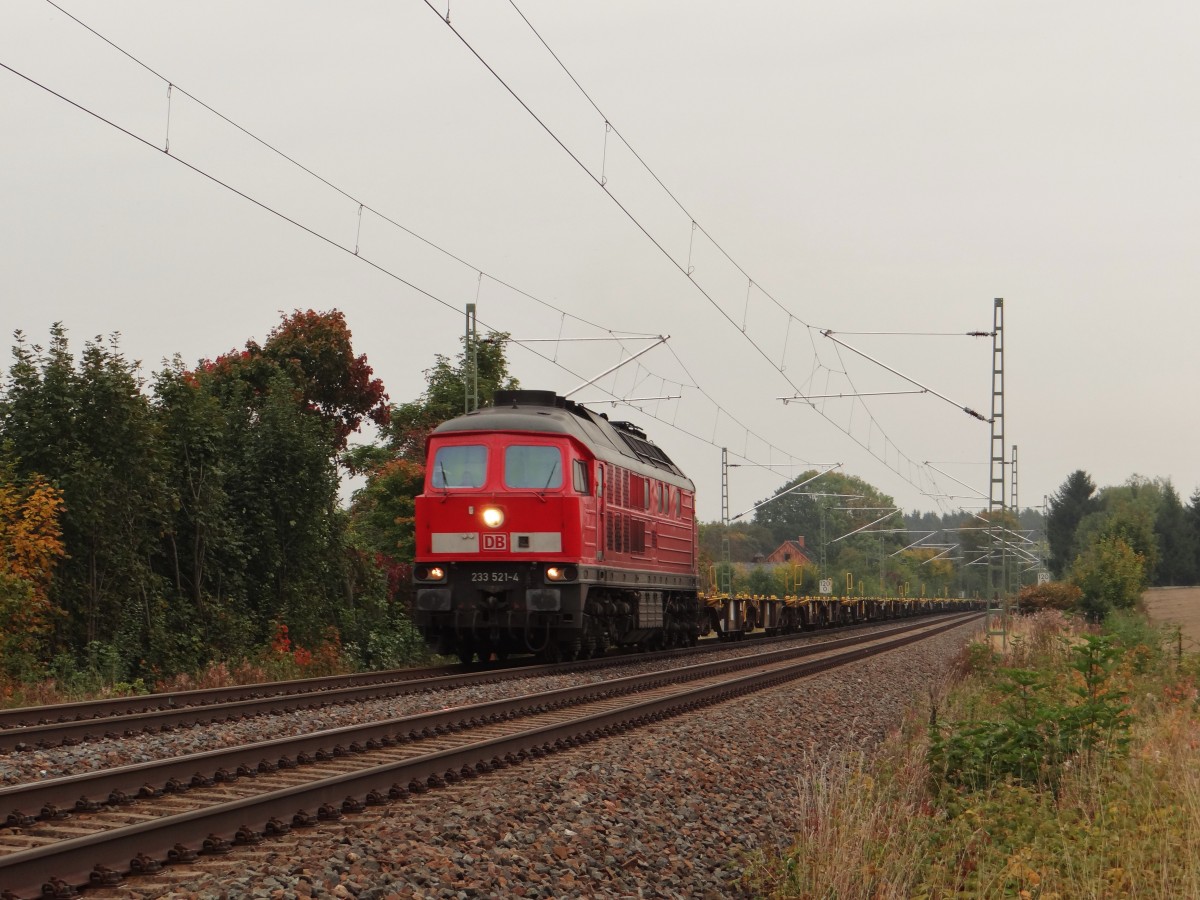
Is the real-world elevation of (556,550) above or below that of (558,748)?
above

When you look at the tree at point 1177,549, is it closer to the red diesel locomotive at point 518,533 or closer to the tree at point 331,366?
the tree at point 331,366

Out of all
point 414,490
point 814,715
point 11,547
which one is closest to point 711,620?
point 414,490

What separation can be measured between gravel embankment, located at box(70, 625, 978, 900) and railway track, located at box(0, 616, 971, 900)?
0.69ft

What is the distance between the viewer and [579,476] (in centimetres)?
2138

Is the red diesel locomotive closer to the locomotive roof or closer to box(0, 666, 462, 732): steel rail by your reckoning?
the locomotive roof

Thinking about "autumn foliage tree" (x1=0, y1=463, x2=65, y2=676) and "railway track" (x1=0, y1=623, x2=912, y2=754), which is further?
"autumn foliage tree" (x1=0, y1=463, x2=65, y2=676)

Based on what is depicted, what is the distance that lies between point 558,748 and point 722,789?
208 cm

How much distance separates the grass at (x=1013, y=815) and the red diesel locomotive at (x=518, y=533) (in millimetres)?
8229

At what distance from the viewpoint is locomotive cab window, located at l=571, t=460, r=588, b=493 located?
21047 millimetres

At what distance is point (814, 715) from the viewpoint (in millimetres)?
15672

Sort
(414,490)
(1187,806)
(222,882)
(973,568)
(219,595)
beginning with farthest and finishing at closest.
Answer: (973,568) → (414,490) → (219,595) → (1187,806) → (222,882)

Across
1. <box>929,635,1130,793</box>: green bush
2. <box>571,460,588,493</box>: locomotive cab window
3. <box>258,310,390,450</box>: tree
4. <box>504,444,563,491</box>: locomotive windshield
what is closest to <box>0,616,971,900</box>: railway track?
<box>929,635,1130,793</box>: green bush

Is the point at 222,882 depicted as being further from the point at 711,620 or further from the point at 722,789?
the point at 711,620

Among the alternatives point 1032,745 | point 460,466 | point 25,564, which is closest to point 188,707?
point 25,564
